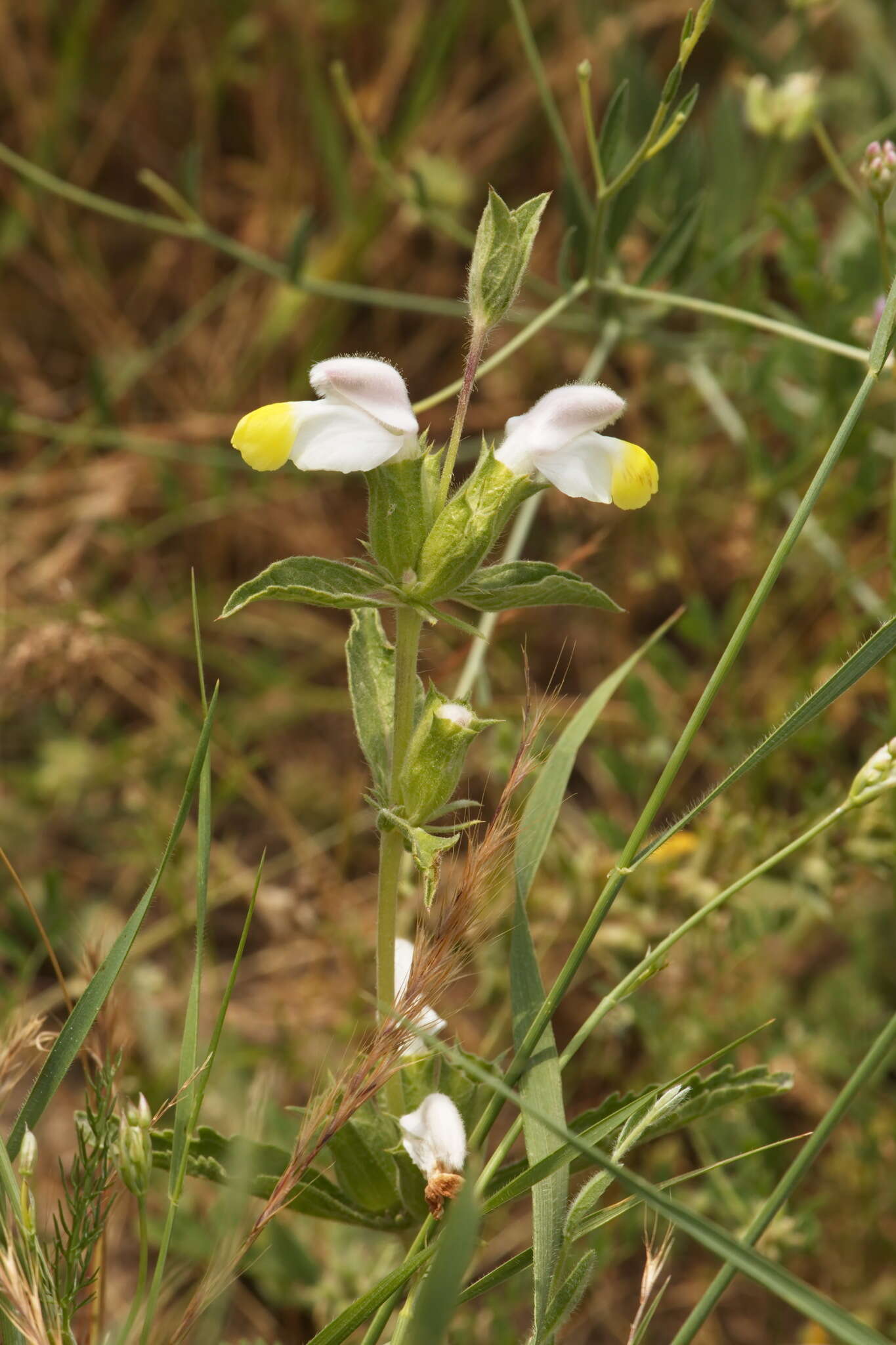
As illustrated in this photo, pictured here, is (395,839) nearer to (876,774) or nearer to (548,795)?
(548,795)

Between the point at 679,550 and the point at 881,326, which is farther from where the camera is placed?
the point at 679,550

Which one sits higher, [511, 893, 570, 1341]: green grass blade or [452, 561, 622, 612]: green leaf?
[452, 561, 622, 612]: green leaf

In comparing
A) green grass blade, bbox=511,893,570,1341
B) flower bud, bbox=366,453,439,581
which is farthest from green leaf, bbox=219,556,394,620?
green grass blade, bbox=511,893,570,1341

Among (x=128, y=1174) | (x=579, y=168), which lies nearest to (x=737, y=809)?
(x=128, y=1174)

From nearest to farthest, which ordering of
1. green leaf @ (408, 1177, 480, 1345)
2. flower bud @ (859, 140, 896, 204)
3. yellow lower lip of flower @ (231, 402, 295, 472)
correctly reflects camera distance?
green leaf @ (408, 1177, 480, 1345) < yellow lower lip of flower @ (231, 402, 295, 472) < flower bud @ (859, 140, 896, 204)

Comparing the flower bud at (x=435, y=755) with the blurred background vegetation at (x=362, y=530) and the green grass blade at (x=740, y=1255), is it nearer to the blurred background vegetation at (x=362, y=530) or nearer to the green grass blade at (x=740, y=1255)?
the green grass blade at (x=740, y=1255)

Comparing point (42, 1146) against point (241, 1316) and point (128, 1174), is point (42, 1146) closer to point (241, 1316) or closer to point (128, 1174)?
point (241, 1316)

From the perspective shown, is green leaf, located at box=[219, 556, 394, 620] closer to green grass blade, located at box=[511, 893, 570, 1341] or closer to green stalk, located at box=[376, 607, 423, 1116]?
green stalk, located at box=[376, 607, 423, 1116]
